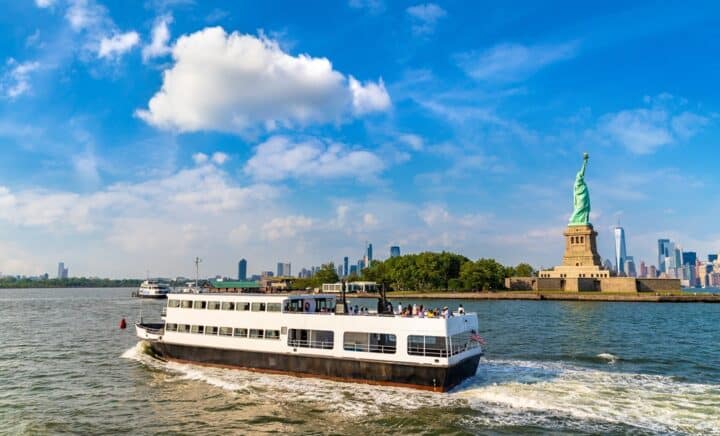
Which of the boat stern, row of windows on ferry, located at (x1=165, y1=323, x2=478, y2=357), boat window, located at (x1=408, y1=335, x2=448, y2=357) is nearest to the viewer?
boat window, located at (x1=408, y1=335, x2=448, y2=357)

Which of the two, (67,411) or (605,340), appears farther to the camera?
(605,340)

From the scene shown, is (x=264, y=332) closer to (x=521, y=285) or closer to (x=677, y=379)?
(x=677, y=379)

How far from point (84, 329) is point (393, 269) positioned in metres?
117

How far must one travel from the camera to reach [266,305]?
35.4 m

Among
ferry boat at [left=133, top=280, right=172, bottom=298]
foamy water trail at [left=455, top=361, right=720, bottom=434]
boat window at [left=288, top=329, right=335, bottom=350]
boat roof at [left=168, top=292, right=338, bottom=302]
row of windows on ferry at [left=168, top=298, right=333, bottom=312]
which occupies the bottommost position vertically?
ferry boat at [left=133, top=280, right=172, bottom=298]

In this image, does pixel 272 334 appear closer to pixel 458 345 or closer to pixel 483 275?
pixel 458 345

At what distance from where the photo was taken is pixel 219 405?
27938 mm

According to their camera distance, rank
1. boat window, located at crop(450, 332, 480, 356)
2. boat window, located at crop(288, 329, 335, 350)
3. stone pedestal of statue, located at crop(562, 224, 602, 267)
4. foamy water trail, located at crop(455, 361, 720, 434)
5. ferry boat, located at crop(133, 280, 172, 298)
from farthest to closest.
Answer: ferry boat, located at crop(133, 280, 172, 298) → stone pedestal of statue, located at crop(562, 224, 602, 267) → boat window, located at crop(288, 329, 335, 350) → boat window, located at crop(450, 332, 480, 356) → foamy water trail, located at crop(455, 361, 720, 434)

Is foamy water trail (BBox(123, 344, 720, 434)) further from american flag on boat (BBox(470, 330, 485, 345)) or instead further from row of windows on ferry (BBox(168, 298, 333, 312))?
row of windows on ferry (BBox(168, 298, 333, 312))

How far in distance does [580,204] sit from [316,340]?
137 m

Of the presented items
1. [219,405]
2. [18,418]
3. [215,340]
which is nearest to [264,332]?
[215,340]

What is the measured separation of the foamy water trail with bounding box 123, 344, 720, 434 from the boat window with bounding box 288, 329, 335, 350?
218cm

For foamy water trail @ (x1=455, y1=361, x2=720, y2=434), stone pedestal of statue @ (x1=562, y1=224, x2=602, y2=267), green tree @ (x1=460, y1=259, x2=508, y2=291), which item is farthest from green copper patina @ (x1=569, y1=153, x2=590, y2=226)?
foamy water trail @ (x1=455, y1=361, x2=720, y2=434)

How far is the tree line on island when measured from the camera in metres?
150
